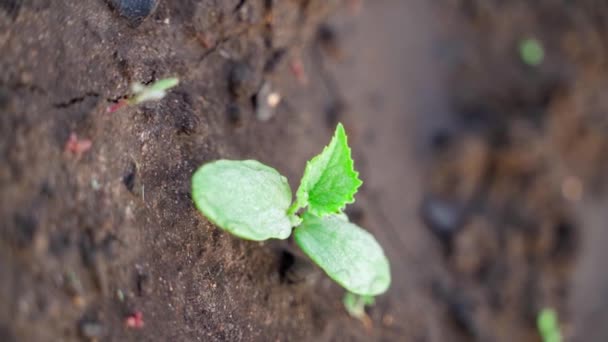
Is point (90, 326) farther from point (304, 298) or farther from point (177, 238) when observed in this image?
point (304, 298)

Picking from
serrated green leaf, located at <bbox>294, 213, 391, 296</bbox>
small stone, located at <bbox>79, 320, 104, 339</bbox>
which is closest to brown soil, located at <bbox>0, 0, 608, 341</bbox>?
small stone, located at <bbox>79, 320, 104, 339</bbox>

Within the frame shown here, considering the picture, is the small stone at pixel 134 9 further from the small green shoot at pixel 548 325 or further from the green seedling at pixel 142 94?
the small green shoot at pixel 548 325

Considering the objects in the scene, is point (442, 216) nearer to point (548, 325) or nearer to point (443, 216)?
point (443, 216)

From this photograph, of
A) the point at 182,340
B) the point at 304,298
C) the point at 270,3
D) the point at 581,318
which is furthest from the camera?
the point at 581,318

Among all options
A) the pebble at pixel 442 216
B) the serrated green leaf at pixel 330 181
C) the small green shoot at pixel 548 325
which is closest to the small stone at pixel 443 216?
the pebble at pixel 442 216

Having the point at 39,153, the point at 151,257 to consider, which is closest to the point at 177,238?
the point at 151,257

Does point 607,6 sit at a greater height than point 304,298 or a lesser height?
greater
